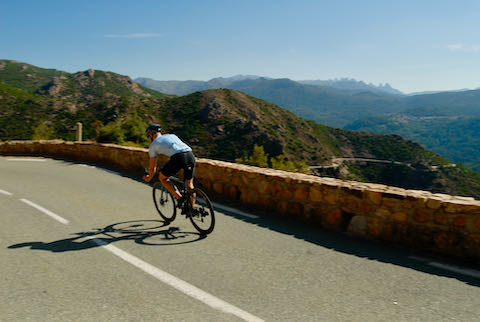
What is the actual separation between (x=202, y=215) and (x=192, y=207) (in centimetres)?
22

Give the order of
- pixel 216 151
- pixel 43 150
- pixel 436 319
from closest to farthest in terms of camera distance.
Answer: pixel 436 319 < pixel 43 150 < pixel 216 151

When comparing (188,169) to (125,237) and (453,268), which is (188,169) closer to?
(125,237)

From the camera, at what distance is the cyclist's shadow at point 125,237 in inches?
175

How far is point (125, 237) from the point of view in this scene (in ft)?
15.9

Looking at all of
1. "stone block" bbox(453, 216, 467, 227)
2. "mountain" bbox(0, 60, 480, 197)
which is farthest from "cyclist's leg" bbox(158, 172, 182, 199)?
"mountain" bbox(0, 60, 480, 197)

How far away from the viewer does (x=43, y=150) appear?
15828 mm

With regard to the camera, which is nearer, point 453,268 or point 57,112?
point 453,268

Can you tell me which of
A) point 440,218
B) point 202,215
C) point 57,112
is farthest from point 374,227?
point 57,112

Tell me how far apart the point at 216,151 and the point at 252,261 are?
7177 centimetres

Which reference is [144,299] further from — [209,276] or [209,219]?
[209,219]

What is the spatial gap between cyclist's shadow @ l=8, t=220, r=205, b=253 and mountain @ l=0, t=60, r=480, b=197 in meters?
56.8

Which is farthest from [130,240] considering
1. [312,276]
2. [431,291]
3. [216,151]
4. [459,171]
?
[459,171]

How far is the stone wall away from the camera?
14.0ft

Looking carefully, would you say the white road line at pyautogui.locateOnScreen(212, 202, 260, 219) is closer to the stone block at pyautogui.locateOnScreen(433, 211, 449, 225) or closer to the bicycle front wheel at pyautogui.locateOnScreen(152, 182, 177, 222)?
the bicycle front wheel at pyautogui.locateOnScreen(152, 182, 177, 222)
